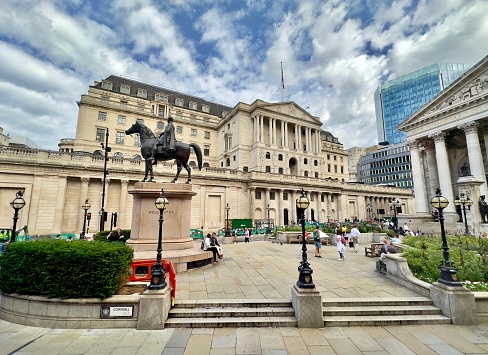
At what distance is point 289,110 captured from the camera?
52.7 meters

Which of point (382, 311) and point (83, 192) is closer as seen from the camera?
point (382, 311)

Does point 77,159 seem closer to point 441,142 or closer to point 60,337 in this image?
point 60,337

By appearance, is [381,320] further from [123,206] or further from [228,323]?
[123,206]

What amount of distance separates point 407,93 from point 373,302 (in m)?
144

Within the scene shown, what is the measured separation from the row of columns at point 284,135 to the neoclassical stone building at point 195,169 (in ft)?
0.80

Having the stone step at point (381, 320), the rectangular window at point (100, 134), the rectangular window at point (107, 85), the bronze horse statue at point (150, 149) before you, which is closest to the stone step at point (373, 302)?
the stone step at point (381, 320)

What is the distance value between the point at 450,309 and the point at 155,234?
37.2 ft

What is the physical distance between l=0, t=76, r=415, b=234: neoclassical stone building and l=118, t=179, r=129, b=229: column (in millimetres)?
137

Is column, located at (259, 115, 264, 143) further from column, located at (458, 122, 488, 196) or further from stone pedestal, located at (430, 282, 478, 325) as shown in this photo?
stone pedestal, located at (430, 282, 478, 325)

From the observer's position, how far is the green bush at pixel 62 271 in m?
5.87

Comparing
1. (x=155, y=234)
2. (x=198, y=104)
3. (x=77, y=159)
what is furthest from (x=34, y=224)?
(x=198, y=104)

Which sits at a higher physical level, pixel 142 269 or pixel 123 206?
pixel 123 206

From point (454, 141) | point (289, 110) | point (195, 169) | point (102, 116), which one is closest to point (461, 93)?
point (454, 141)

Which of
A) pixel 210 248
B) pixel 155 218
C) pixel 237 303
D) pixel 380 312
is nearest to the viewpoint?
pixel 380 312
